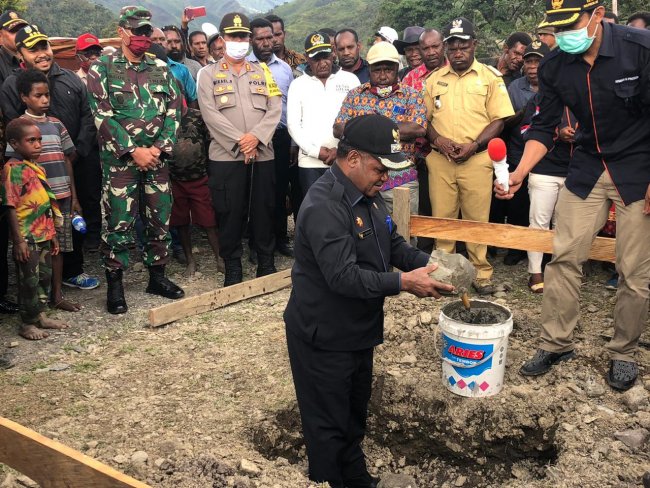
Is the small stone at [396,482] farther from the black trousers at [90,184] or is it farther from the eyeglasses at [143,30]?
the black trousers at [90,184]

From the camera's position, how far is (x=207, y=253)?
7.30m

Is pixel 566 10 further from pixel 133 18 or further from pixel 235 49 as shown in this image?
pixel 133 18

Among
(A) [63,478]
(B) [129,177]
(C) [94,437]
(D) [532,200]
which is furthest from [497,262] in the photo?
(A) [63,478]

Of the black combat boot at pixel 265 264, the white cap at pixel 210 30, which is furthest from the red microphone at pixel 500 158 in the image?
the white cap at pixel 210 30

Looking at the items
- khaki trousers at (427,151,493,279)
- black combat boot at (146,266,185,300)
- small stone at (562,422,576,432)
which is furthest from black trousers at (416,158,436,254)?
small stone at (562,422,576,432)

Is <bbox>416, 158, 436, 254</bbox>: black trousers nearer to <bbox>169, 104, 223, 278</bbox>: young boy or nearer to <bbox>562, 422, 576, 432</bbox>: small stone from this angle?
<bbox>169, 104, 223, 278</bbox>: young boy

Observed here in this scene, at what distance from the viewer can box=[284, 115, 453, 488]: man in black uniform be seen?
8.90 ft

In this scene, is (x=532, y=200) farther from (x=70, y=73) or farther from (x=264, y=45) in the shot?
(x=70, y=73)

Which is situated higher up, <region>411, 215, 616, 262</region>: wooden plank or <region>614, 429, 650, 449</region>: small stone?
<region>411, 215, 616, 262</region>: wooden plank

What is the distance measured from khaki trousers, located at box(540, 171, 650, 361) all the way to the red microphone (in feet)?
1.49

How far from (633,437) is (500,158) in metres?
1.80

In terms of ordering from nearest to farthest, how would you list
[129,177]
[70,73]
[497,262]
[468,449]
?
[468,449] < [129,177] < [70,73] < [497,262]

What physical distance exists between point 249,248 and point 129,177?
82.2 inches

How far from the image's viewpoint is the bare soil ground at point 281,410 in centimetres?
338
